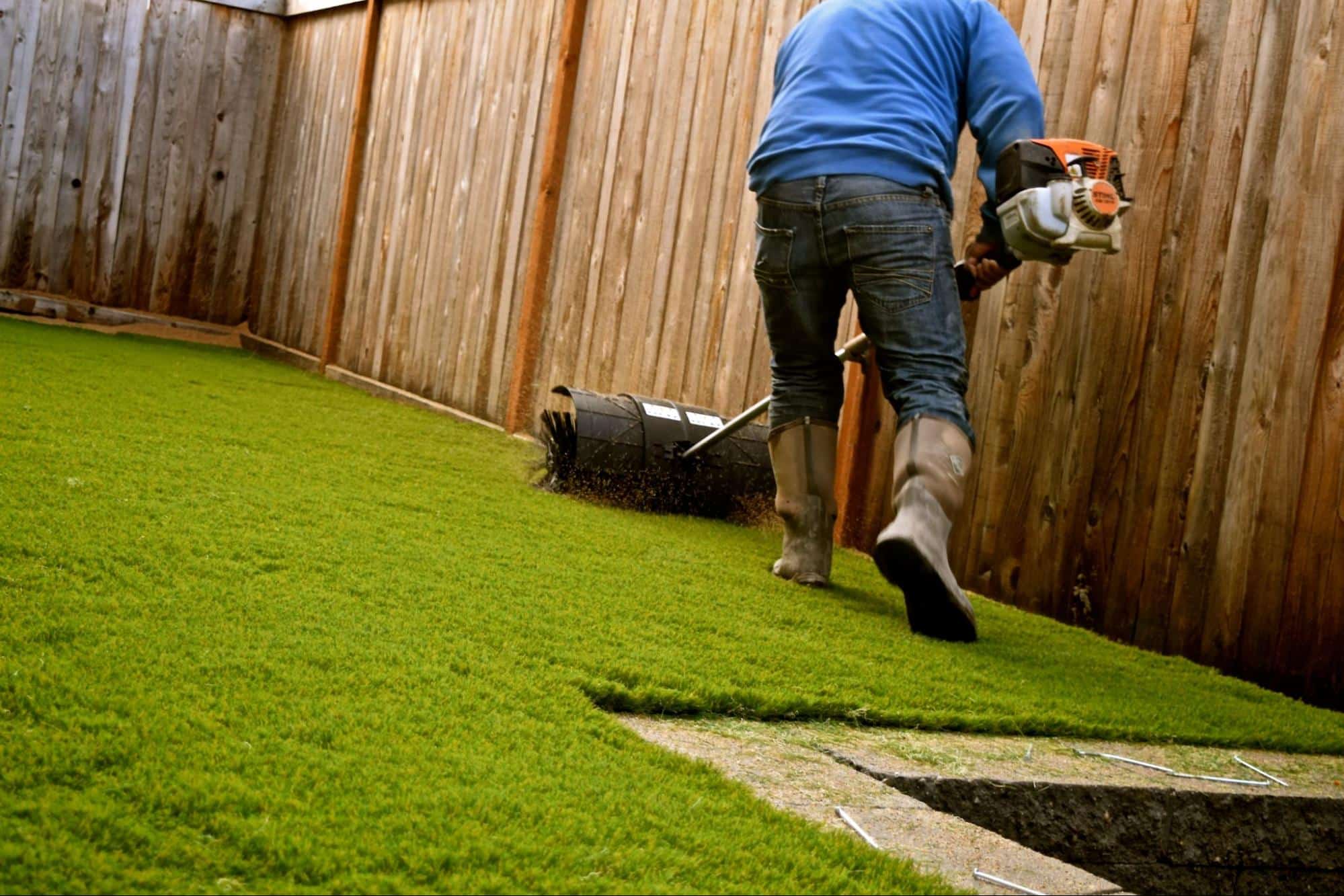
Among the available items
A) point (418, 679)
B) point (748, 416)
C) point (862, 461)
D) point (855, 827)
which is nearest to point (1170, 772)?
point (855, 827)

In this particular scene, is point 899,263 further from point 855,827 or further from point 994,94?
point 855,827

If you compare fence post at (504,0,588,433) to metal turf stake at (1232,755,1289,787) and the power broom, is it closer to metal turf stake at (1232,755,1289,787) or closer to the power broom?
the power broom

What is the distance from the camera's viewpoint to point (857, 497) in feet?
13.8

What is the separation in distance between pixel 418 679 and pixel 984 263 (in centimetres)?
179

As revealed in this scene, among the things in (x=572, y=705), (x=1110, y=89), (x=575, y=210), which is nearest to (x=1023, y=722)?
(x=572, y=705)

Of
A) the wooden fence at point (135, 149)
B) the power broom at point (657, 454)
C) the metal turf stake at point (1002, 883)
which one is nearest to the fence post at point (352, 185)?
the wooden fence at point (135, 149)

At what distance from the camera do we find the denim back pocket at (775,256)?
3.32 m

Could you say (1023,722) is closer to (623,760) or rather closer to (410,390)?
(623,760)

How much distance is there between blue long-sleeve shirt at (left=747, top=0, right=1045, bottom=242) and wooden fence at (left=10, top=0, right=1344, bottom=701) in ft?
1.43

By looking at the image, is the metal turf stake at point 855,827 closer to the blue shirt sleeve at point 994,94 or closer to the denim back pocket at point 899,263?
the denim back pocket at point 899,263

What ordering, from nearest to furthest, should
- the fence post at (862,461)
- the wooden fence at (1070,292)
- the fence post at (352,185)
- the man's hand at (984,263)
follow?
1. the wooden fence at (1070,292)
2. the man's hand at (984,263)
3. the fence post at (862,461)
4. the fence post at (352,185)

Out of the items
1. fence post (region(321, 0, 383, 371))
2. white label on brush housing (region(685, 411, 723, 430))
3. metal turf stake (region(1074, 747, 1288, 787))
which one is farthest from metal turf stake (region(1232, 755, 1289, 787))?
fence post (region(321, 0, 383, 371))

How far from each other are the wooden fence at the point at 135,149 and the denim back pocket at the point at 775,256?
22.3 ft

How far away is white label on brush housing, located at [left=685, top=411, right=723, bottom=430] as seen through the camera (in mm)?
4285
